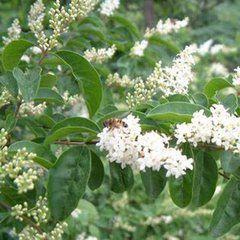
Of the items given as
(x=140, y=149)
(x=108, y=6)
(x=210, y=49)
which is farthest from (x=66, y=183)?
(x=210, y=49)

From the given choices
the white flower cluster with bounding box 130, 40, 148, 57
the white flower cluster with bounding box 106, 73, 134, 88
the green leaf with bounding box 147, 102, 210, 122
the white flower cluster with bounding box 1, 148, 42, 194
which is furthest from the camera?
the white flower cluster with bounding box 130, 40, 148, 57

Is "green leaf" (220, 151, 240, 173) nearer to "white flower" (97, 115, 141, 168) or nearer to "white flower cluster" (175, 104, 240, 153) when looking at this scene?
"white flower cluster" (175, 104, 240, 153)

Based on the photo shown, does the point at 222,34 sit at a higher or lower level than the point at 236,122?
higher

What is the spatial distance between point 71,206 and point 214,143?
359 mm

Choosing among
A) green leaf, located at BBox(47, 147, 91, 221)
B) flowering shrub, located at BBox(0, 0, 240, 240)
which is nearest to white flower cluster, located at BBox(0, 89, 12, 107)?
flowering shrub, located at BBox(0, 0, 240, 240)

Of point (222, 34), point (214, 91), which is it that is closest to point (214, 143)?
point (214, 91)

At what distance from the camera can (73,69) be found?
1317 millimetres

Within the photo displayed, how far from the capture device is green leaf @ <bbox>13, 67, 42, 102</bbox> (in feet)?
4.18

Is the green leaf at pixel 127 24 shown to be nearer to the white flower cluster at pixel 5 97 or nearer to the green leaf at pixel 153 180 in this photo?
the white flower cluster at pixel 5 97

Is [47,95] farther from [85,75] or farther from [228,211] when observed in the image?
[228,211]

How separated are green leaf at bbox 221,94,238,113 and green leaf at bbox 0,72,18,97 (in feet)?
1.74

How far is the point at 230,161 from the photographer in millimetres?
1198

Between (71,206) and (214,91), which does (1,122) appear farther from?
(214,91)

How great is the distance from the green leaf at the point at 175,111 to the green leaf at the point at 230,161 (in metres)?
0.10
